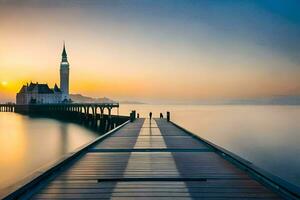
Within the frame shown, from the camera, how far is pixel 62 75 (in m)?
132

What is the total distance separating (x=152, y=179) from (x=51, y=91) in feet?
431

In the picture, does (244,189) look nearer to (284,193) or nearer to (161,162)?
(284,193)

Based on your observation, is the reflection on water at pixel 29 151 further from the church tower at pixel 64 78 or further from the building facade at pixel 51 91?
the church tower at pixel 64 78

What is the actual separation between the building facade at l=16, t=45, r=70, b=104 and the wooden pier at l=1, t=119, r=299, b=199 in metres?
127

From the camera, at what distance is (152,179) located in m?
6.25

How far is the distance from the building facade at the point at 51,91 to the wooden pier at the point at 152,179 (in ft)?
415

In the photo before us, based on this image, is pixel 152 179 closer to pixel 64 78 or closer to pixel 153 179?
pixel 153 179

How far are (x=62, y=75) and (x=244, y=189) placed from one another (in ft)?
432

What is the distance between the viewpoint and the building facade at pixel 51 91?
13000 cm

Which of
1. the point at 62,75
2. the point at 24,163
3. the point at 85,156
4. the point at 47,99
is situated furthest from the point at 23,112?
the point at 85,156

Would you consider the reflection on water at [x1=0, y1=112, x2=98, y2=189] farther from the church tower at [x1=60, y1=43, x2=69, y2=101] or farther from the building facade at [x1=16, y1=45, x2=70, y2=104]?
the church tower at [x1=60, y1=43, x2=69, y2=101]

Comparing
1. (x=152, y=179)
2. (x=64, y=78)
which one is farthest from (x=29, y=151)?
(x=64, y=78)

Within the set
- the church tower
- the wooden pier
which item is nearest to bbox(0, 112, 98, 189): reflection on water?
the wooden pier

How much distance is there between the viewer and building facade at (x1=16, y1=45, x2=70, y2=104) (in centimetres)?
13000
